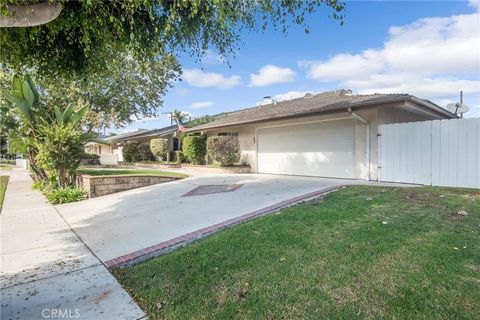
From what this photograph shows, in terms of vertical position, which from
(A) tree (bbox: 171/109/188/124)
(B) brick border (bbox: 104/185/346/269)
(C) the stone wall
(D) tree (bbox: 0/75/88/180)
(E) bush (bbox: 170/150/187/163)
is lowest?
(B) brick border (bbox: 104/185/346/269)

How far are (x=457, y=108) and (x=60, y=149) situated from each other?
16.6m

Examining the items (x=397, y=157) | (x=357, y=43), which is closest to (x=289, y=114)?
(x=397, y=157)

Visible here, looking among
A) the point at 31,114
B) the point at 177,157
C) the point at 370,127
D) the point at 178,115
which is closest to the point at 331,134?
the point at 370,127

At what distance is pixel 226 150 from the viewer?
53.0 feet

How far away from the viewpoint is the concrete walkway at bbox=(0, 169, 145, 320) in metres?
2.99

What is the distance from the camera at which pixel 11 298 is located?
10.7 ft

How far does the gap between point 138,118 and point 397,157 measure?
26.4 meters

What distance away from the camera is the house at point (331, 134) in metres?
10.5

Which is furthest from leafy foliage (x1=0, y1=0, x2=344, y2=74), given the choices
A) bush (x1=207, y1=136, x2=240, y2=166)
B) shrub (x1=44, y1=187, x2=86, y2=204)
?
bush (x1=207, y1=136, x2=240, y2=166)

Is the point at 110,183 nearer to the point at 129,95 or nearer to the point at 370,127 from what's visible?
the point at 370,127

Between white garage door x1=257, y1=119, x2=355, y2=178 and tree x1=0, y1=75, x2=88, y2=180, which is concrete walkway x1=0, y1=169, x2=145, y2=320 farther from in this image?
white garage door x1=257, y1=119, x2=355, y2=178

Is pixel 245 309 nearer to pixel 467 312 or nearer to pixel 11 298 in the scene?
pixel 467 312

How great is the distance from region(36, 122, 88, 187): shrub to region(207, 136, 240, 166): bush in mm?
7337

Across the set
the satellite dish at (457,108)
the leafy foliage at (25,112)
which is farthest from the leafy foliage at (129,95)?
the satellite dish at (457,108)
